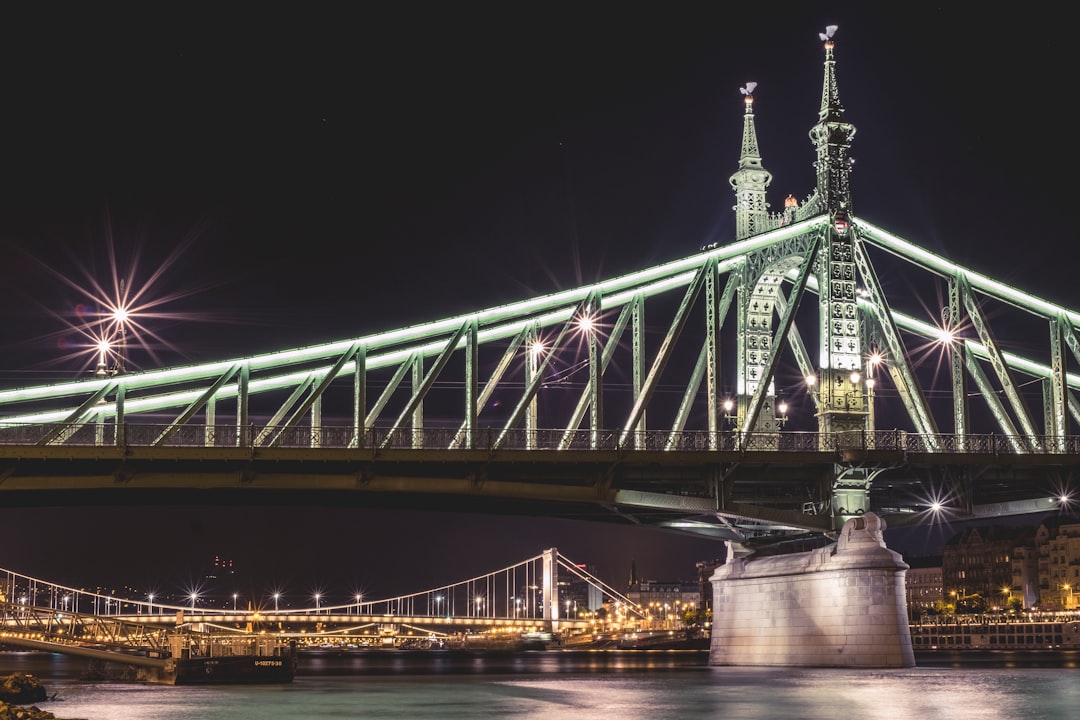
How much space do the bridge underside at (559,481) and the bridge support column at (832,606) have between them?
1.96m

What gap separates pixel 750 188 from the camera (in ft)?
233

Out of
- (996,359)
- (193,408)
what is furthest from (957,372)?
(193,408)

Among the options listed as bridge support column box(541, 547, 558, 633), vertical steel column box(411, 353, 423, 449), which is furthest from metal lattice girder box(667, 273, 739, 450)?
bridge support column box(541, 547, 558, 633)

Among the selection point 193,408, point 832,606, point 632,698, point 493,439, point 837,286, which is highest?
point 837,286

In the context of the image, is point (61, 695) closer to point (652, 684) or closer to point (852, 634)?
point (652, 684)

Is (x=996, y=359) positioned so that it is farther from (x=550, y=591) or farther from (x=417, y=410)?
(x=550, y=591)

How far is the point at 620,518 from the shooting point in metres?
64.0

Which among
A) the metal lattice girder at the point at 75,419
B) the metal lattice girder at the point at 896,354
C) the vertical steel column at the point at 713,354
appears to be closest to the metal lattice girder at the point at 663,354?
the vertical steel column at the point at 713,354

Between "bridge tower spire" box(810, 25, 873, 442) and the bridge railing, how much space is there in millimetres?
1883

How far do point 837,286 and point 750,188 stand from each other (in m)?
10.9

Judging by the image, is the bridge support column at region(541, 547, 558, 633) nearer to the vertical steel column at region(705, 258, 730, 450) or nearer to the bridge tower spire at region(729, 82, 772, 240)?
the bridge tower spire at region(729, 82, 772, 240)

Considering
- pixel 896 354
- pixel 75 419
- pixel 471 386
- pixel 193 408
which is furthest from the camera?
pixel 896 354

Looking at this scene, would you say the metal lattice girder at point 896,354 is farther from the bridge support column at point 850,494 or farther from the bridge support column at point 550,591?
the bridge support column at point 550,591

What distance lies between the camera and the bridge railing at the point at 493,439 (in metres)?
50.4
